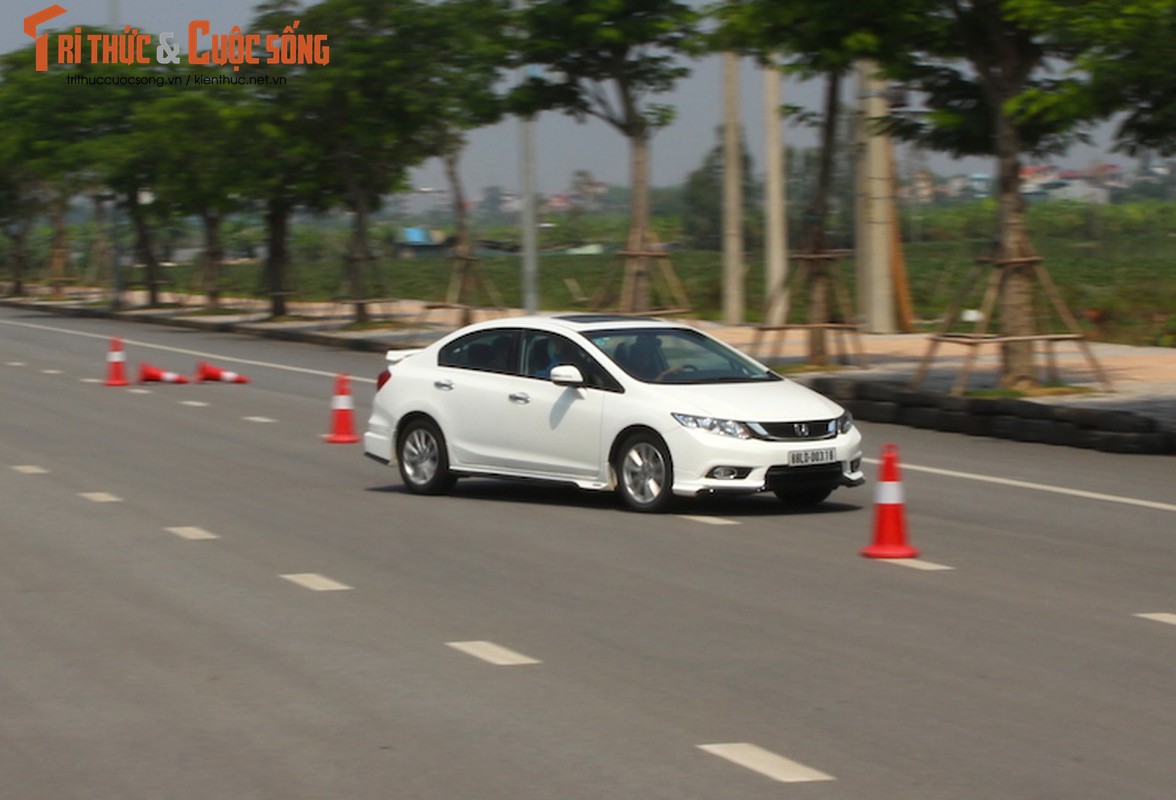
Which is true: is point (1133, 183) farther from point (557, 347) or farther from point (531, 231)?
point (557, 347)

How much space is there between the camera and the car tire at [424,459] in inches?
590

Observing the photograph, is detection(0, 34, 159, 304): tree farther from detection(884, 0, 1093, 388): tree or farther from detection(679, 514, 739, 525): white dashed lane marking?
detection(679, 514, 739, 525): white dashed lane marking

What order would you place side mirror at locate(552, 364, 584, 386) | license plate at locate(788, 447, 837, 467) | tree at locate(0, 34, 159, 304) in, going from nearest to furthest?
1. license plate at locate(788, 447, 837, 467)
2. side mirror at locate(552, 364, 584, 386)
3. tree at locate(0, 34, 159, 304)

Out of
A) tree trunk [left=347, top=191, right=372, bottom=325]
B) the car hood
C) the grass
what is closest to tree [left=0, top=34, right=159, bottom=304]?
the grass

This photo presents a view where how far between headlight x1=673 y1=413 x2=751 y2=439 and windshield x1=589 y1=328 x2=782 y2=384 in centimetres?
67

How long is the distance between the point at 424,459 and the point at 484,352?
3.17 ft

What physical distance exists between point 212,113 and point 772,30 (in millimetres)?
23631

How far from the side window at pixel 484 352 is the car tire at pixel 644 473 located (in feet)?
4.58

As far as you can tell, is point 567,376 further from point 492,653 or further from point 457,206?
point 457,206

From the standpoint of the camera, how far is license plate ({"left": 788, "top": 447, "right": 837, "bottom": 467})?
1333cm

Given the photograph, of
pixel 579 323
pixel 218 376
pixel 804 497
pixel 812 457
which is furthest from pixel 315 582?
pixel 218 376

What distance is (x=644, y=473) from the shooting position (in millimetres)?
13719

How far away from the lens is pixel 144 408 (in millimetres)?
23750

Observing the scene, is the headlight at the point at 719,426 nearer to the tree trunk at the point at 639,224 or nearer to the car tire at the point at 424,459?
the car tire at the point at 424,459
